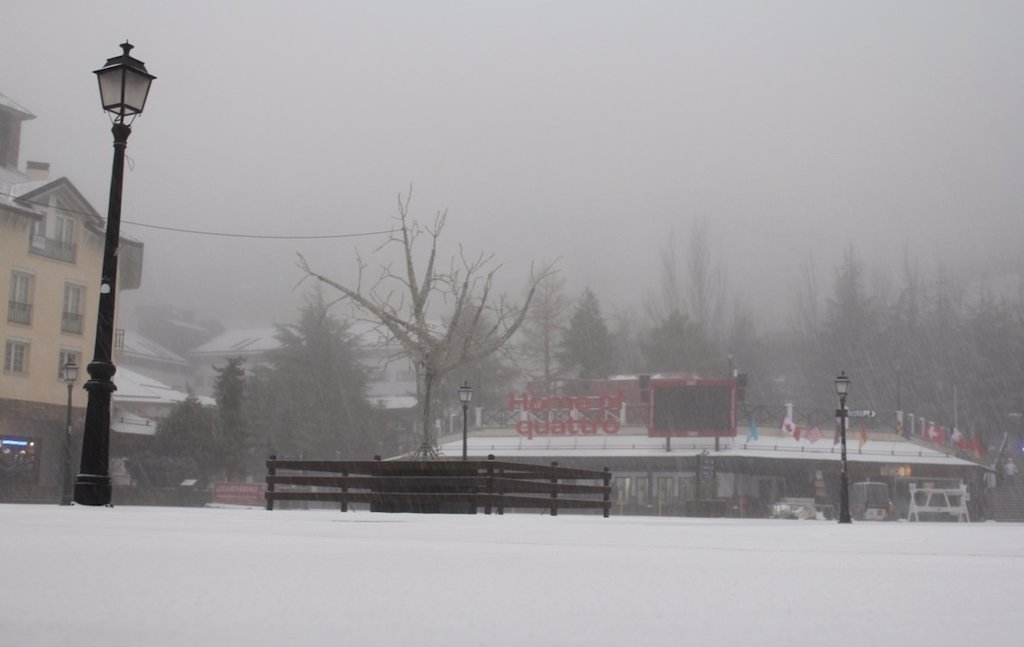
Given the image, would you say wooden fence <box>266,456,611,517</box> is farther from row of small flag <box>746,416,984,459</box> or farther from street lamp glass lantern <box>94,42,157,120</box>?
row of small flag <box>746,416,984,459</box>

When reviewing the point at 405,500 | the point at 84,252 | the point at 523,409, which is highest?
the point at 84,252

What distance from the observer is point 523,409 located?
175ft

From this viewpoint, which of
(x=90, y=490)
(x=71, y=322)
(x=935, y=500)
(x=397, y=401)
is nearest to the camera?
(x=90, y=490)

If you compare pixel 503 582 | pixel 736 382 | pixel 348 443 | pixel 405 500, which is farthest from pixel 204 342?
pixel 503 582

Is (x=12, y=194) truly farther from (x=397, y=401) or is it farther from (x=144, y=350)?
(x=144, y=350)

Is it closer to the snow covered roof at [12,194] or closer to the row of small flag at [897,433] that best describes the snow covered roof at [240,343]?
the snow covered roof at [12,194]

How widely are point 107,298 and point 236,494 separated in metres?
30.0

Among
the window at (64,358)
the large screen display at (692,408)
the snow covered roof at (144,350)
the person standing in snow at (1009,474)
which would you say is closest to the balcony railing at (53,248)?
the window at (64,358)

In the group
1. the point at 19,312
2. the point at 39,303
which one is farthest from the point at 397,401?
the point at 19,312

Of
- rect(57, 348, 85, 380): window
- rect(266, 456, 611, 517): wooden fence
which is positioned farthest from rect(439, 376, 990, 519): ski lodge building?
rect(266, 456, 611, 517): wooden fence

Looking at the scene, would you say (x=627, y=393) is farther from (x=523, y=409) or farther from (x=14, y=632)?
(x=14, y=632)

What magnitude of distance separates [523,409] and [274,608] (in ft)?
170

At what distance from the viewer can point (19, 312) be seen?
133ft

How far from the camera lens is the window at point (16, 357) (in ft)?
130
